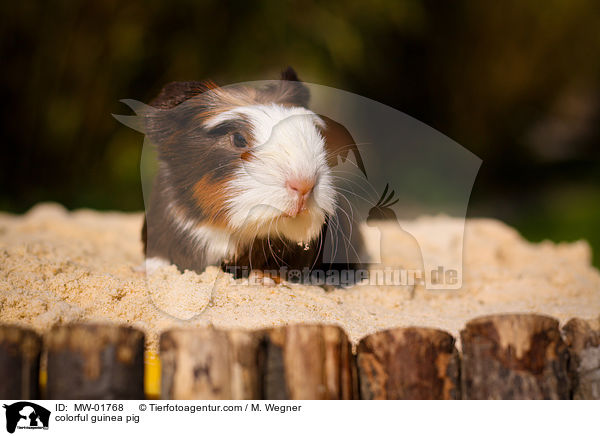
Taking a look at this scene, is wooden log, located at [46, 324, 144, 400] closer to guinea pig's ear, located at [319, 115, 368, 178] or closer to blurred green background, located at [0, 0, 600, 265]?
guinea pig's ear, located at [319, 115, 368, 178]

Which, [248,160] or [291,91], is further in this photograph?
[291,91]

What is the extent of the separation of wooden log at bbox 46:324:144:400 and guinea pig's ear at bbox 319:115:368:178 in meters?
0.86

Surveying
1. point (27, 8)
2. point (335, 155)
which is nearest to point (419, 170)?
point (335, 155)

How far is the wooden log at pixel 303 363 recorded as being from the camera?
1.44 m

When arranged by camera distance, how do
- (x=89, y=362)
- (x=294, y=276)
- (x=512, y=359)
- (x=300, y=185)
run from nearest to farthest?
1. (x=89, y=362)
2. (x=512, y=359)
3. (x=300, y=185)
4. (x=294, y=276)

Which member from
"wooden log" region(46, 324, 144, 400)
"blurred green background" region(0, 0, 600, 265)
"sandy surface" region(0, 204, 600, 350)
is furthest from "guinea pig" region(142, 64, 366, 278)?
"blurred green background" region(0, 0, 600, 265)

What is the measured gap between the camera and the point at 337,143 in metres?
1.99

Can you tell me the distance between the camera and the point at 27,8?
13.5 ft

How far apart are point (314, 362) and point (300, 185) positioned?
0.52 meters

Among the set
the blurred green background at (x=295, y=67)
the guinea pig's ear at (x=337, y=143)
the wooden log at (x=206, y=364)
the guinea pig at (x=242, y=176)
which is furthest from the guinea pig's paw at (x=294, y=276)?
the blurred green background at (x=295, y=67)

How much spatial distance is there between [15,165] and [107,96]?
3.26 feet
